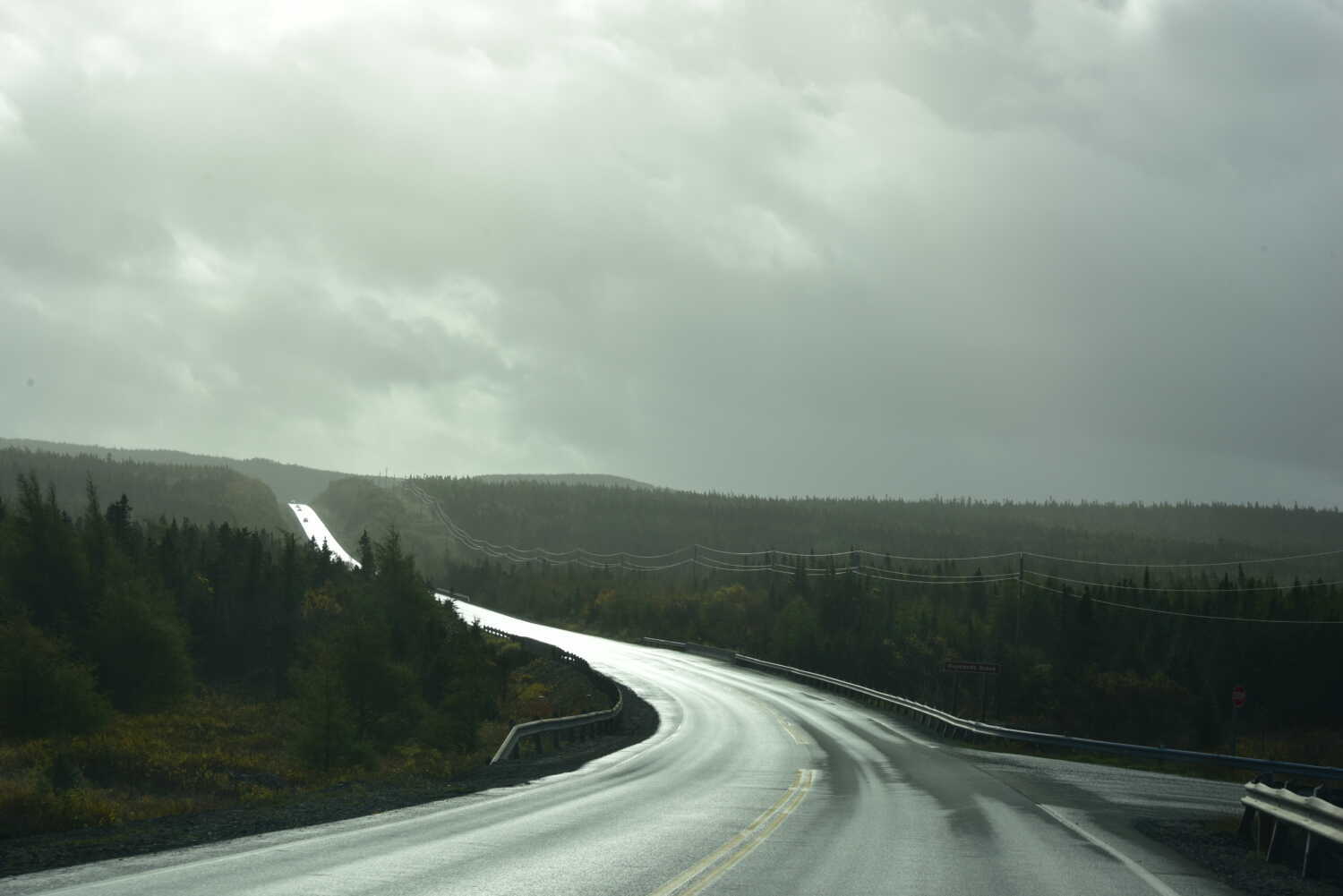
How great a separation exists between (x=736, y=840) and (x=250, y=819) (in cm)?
678

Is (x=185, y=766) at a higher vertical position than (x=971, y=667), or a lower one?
lower

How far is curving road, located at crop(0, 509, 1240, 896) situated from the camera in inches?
455

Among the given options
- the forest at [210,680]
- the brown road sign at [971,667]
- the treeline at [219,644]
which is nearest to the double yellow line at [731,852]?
the forest at [210,680]

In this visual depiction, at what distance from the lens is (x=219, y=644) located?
84.6m

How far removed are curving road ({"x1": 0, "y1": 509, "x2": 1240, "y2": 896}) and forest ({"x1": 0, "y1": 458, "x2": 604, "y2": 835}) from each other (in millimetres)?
4818

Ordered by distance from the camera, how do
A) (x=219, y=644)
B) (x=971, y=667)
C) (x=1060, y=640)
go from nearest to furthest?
(x=971, y=667)
(x=219, y=644)
(x=1060, y=640)

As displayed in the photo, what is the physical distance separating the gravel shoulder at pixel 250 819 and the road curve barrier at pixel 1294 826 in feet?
41.2

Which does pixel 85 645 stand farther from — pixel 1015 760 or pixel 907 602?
pixel 907 602

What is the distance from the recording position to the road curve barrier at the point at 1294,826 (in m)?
13.5

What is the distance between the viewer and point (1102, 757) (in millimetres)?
37750

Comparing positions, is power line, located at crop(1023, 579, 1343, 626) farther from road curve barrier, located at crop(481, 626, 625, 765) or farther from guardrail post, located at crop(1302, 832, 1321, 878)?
guardrail post, located at crop(1302, 832, 1321, 878)

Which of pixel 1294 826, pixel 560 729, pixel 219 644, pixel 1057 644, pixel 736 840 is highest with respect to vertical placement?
pixel 1294 826

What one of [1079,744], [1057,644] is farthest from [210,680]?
[1057,644]

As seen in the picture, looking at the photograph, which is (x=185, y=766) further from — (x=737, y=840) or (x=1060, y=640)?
(x=1060, y=640)
